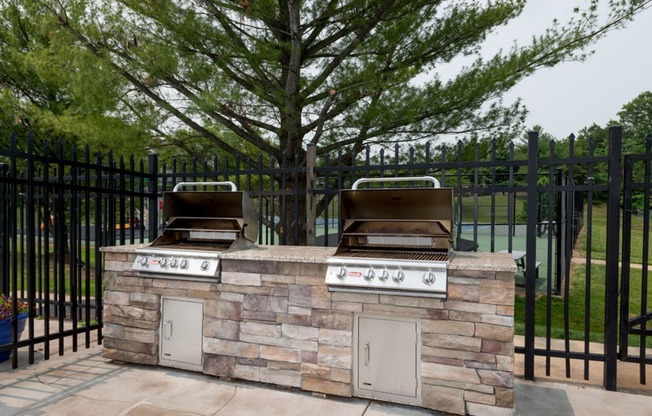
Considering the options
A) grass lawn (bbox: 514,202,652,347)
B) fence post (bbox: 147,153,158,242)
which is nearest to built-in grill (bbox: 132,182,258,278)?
fence post (bbox: 147,153,158,242)

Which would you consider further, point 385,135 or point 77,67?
point 385,135

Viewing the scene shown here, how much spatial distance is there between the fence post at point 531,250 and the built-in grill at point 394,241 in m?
0.77

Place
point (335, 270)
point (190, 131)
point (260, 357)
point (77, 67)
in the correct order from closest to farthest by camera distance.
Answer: point (335, 270), point (260, 357), point (77, 67), point (190, 131)

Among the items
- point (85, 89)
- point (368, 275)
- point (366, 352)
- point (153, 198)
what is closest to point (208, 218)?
point (153, 198)

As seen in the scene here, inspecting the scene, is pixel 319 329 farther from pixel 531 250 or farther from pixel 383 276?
pixel 531 250

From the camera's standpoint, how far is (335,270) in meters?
2.74

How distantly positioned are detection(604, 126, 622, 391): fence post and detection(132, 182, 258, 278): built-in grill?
114 inches

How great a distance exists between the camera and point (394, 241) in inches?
125

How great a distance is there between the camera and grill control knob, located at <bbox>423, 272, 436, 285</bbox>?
8.32 feet

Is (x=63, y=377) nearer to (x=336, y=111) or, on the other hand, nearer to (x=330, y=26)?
(x=336, y=111)

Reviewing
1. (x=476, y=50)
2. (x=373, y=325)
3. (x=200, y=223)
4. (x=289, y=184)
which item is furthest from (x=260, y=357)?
(x=476, y=50)

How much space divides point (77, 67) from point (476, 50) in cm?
568

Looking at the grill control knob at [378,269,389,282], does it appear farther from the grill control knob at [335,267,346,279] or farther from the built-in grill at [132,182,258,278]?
the built-in grill at [132,182,258,278]

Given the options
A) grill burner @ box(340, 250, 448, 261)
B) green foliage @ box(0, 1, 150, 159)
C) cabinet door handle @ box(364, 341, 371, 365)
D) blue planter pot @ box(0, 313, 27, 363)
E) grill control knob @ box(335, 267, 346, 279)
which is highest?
green foliage @ box(0, 1, 150, 159)
